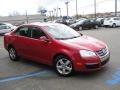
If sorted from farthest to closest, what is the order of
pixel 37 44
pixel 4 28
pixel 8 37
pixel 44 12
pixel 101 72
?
1. pixel 44 12
2. pixel 4 28
3. pixel 8 37
4. pixel 37 44
5. pixel 101 72

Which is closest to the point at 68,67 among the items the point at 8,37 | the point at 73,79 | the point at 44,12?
the point at 73,79

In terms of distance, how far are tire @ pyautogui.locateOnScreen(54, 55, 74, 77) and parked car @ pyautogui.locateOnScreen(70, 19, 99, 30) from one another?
23450mm

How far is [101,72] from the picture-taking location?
7320mm

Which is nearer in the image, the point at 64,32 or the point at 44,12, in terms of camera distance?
the point at 64,32

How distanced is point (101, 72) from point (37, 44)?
7.25 feet

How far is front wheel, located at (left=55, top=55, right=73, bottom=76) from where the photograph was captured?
6.94m

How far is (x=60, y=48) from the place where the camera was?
23.1ft

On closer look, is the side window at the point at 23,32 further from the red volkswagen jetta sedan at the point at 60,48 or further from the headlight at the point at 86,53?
the headlight at the point at 86,53

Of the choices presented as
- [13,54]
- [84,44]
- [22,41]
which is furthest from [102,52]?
[13,54]

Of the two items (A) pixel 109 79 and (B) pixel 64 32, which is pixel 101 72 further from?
(B) pixel 64 32

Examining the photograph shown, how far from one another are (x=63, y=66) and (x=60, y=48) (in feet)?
1.75

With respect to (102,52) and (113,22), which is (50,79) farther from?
(113,22)

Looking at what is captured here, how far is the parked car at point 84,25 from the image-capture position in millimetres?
30531

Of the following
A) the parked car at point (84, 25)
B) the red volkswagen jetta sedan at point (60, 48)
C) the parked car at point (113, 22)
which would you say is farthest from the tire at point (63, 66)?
the parked car at point (113, 22)
